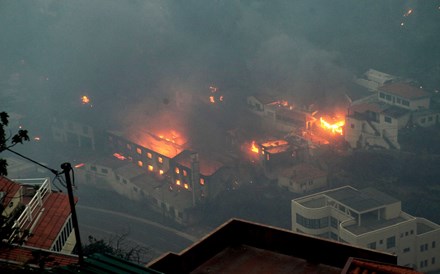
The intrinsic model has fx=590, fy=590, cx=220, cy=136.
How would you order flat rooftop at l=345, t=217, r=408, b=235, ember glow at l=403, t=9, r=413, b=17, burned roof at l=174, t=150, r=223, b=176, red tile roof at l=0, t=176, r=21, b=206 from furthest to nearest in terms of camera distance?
ember glow at l=403, t=9, r=413, b=17 → burned roof at l=174, t=150, r=223, b=176 → flat rooftop at l=345, t=217, r=408, b=235 → red tile roof at l=0, t=176, r=21, b=206

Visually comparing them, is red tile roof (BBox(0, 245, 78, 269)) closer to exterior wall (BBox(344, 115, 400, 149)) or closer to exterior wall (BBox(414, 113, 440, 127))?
exterior wall (BBox(344, 115, 400, 149))

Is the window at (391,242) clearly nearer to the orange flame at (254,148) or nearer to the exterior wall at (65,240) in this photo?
the orange flame at (254,148)

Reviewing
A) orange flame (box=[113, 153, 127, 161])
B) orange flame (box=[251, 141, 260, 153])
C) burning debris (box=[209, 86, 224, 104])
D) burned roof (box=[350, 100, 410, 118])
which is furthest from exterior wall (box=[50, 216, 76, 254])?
burning debris (box=[209, 86, 224, 104])

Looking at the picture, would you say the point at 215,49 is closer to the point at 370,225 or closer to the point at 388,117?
the point at 388,117

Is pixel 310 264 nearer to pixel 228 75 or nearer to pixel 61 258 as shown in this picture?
pixel 61 258

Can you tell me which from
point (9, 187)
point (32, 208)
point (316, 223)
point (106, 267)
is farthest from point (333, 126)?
point (106, 267)

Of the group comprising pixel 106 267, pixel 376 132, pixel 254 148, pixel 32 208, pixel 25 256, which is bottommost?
pixel 106 267
